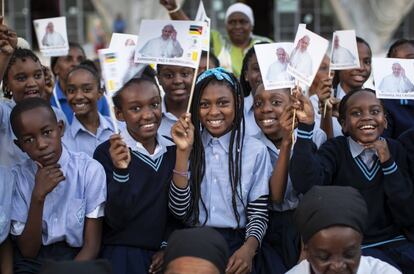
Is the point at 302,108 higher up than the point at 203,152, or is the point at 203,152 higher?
the point at 302,108

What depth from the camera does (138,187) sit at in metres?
3.68

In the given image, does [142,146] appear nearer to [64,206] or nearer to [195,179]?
[195,179]

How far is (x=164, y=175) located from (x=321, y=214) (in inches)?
42.1

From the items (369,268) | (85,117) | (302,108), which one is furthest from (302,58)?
(85,117)

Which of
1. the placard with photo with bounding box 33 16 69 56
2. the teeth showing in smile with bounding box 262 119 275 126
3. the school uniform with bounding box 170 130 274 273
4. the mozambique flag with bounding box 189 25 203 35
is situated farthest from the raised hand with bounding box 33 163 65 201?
the placard with photo with bounding box 33 16 69 56

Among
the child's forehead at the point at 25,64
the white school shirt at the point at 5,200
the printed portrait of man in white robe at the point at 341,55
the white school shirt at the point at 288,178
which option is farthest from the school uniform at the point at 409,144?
the child's forehead at the point at 25,64

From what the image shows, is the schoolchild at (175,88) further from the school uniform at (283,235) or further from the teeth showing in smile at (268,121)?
the school uniform at (283,235)

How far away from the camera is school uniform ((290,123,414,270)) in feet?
12.0

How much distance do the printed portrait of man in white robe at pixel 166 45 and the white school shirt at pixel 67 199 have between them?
2.36 feet

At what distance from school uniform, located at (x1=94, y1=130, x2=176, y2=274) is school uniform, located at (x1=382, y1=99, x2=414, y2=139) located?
5.10ft

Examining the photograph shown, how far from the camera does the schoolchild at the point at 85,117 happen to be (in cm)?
461

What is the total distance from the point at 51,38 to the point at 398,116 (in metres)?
2.69

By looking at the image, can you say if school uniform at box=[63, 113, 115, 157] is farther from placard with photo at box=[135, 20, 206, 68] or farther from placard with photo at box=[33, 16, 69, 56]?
placard with photo at box=[33, 16, 69, 56]

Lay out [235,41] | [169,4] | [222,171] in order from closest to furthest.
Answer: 1. [222,171]
2. [169,4]
3. [235,41]
